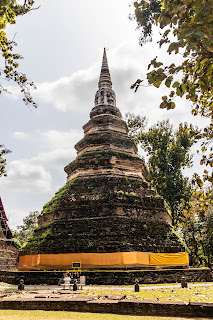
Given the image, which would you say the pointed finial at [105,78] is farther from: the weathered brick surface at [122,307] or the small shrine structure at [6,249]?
the weathered brick surface at [122,307]

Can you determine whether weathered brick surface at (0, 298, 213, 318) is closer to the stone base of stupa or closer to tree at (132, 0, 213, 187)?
tree at (132, 0, 213, 187)

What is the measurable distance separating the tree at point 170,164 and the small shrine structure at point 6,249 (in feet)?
47.8

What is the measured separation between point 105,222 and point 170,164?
14.8 m

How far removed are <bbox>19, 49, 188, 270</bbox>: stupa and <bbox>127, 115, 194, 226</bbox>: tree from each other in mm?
7044

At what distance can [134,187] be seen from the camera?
57.7 ft

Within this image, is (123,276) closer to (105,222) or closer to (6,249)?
(105,222)

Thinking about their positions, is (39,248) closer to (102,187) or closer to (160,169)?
(102,187)

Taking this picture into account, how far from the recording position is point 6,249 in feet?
68.0

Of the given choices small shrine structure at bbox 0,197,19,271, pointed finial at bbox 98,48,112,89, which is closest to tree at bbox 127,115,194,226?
pointed finial at bbox 98,48,112,89

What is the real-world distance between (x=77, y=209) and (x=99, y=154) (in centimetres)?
487

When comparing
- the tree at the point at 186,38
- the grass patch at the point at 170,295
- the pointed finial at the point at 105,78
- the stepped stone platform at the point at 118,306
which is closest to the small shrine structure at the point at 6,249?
the grass patch at the point at 170,295

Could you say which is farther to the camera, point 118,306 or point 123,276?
point 123,276

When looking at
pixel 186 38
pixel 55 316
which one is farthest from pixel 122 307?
pixel 186 38

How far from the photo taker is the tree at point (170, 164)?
1033 inches
